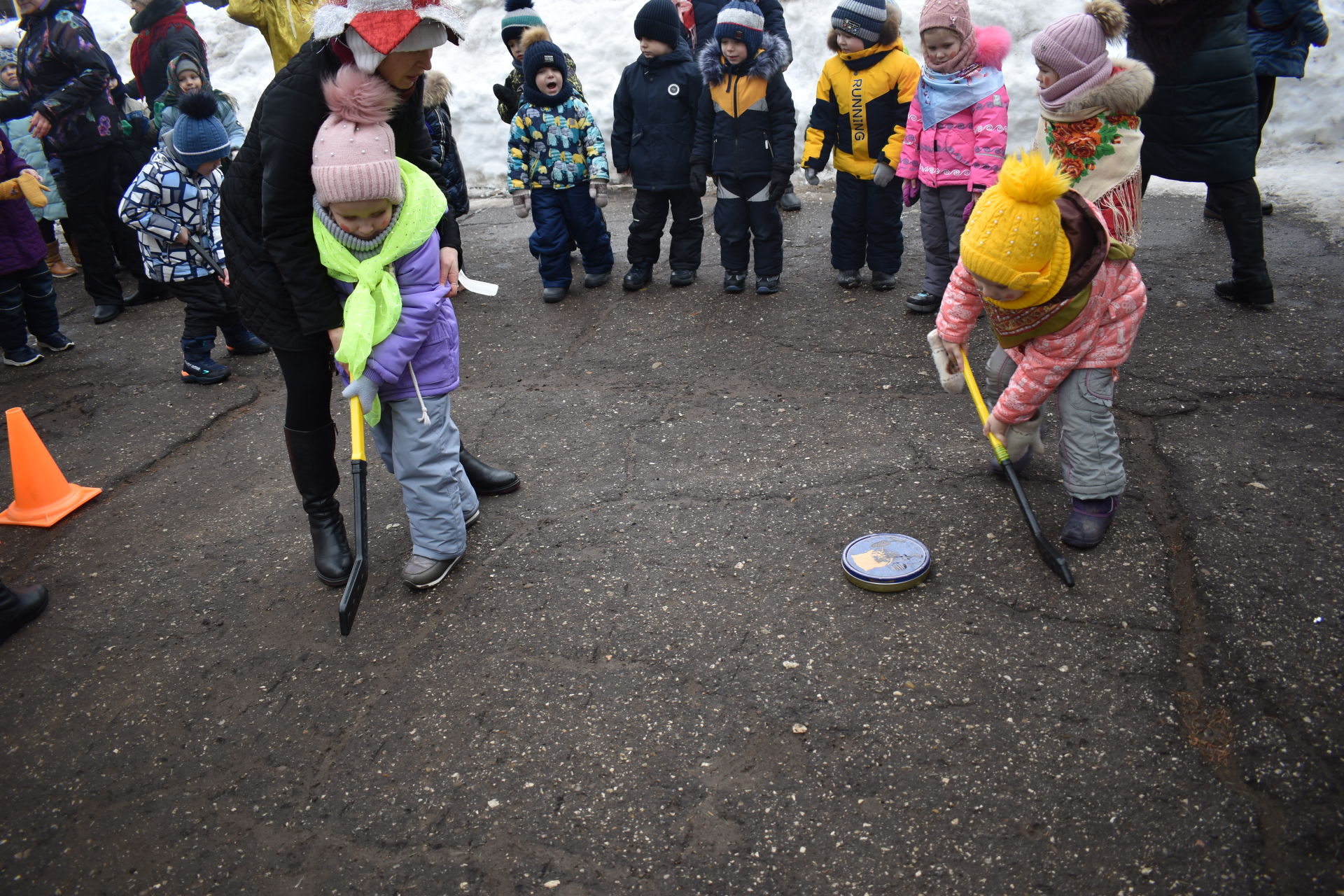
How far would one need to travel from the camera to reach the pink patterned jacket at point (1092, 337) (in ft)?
9.47

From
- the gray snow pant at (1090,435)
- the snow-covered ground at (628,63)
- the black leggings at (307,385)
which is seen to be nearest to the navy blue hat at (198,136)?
the black leggings at (307,385)

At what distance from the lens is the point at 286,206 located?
2.70m

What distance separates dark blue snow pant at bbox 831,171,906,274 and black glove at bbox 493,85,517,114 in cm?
256

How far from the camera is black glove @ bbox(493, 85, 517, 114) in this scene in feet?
21.6

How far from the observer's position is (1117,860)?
2.06 meters

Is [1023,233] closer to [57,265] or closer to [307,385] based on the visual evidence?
[307,385]

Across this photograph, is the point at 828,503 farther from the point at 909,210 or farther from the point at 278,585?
the point at 909,210

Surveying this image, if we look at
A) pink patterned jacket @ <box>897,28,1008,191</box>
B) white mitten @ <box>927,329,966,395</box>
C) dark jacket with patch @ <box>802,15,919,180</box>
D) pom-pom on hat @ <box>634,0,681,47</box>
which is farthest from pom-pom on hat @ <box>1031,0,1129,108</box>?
pom-pom on hat @ <box>634,0,681,47</box>

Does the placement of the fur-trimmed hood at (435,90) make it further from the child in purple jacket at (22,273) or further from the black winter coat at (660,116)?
the child in purple jacket at (22,273)

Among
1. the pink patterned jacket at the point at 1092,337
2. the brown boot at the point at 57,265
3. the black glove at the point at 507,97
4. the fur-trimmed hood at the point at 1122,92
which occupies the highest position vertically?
the fur-trimmed hood at the point at 1122,92

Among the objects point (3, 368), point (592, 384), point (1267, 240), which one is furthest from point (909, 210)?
point (3, 368)

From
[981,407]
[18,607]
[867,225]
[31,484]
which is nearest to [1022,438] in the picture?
[981,407]

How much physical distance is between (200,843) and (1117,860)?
7.36ft

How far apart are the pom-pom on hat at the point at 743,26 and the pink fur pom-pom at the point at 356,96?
326 cm
